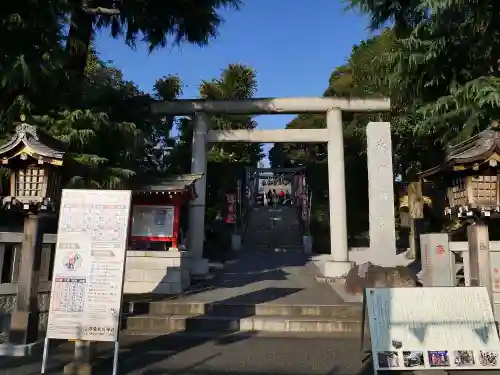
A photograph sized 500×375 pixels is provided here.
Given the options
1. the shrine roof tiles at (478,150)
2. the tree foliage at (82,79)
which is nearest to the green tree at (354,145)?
the tree foliage at (82,79)

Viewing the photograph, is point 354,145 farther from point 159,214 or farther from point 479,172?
point 479,172

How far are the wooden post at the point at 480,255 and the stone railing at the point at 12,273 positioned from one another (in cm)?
718

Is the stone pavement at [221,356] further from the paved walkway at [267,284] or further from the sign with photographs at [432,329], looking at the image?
the paved walkway at [267,284]

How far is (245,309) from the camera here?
27.3ft

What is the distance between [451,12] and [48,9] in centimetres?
880

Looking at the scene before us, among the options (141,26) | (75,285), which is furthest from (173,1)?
(75,285)

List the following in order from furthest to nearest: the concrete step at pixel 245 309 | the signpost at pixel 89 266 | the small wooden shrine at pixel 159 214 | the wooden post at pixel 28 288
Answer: the small wooden shrine at pixel 159 214 < the concrete step at pixel 245 309 < the wooden post at pixel 28 288 < the signpost at pixel 89 266

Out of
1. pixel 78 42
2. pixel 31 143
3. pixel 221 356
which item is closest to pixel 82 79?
pixel 78 42

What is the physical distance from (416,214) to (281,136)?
A: 721 centimetres

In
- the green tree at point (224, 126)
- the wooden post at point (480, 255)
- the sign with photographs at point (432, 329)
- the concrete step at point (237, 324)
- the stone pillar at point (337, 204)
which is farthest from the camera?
the green tree at point (224, 126)

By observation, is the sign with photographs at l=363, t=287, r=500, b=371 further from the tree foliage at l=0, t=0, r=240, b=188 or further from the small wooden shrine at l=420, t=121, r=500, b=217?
the tree foliage at l=0, t=0, r=240, b=188

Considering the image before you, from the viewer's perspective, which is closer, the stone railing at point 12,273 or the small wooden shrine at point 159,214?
the stone railing at point 12,273

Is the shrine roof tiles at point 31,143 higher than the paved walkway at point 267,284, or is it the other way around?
the shrine roof tiles at point 31,143

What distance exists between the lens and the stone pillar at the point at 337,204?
1262 cm
